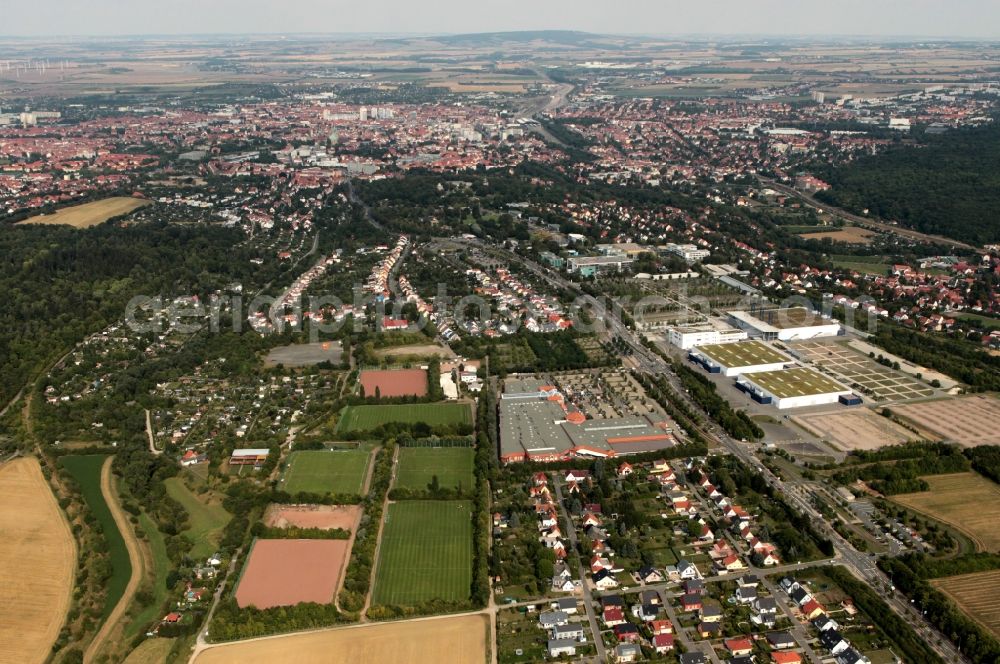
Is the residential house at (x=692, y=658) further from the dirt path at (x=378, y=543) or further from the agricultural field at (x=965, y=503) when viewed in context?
the agricultural field at (x=965, y=503)

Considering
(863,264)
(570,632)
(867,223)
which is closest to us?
(570,632)

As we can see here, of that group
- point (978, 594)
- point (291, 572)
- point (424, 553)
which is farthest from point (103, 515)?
point (978, 594)

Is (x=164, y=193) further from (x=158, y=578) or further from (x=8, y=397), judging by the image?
(x=158, y=578)

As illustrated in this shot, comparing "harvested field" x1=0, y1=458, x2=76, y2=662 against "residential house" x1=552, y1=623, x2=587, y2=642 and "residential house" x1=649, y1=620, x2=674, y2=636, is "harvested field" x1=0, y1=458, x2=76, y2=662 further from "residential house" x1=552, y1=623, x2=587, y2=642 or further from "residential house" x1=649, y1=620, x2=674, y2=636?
"residential house" x1=649, y1=620, x2=674, y2=636

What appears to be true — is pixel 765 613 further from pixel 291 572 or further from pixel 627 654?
pixel 291 572

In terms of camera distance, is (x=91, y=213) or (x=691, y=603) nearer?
(x=691, y=603)

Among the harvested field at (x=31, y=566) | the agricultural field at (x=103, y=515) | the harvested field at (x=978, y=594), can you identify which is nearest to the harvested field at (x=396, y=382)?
the agricultural field at (x=103, y=515)

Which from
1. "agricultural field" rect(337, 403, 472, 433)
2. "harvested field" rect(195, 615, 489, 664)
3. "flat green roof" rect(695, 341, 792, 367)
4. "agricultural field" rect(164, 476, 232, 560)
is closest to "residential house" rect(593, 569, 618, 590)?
"harvested field" rect(195, 615, 489, 664)
